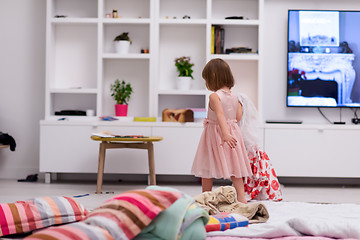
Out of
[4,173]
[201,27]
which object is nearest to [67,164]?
[4,173]

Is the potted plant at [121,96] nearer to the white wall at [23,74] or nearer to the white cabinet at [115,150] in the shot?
the white cabinet at [115,150]

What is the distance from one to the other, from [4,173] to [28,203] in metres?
3.38

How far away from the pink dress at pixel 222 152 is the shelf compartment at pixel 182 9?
1.98 m

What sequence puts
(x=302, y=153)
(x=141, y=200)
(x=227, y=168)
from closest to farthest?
(x=141, y=200), (x=227, y=168), (x=302, y=153)

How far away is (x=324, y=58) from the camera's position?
5027mm

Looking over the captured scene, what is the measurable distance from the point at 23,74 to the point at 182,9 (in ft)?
5.61

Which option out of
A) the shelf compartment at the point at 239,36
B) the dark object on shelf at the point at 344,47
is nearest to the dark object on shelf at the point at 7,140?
the shelf compartment at the point at 239,36

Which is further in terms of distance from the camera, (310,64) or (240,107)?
(310,64)

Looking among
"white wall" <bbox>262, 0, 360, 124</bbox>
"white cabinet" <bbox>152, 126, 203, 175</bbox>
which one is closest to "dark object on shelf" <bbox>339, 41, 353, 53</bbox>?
"white wall" <bbox>262, 0, 360, 124</bbox>

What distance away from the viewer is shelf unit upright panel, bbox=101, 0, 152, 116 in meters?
5.16

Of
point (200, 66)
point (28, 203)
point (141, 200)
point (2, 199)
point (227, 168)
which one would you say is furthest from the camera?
point (200, 66)

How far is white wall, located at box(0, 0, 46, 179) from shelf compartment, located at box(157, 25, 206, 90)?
1195mm

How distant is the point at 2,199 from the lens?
3.75 metres

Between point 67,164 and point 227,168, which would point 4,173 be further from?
point 227,168
